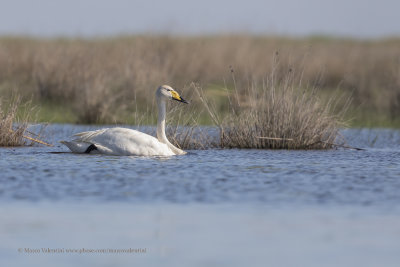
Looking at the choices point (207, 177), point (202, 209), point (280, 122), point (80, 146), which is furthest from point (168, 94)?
point (202, 209)

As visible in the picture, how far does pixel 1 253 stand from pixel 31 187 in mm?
2988

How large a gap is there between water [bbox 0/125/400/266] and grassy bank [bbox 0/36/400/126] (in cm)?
550

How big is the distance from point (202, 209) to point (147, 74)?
41.6ft

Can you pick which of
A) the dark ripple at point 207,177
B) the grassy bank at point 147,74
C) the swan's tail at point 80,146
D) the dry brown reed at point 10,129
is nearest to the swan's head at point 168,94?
the dark ripple at point 207,177

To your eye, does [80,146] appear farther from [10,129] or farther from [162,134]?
[10,129]

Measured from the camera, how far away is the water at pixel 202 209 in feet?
19.9

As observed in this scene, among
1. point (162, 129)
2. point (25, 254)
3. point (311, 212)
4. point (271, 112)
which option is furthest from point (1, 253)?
point (271, 112)

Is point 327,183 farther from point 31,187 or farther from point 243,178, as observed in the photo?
point 31,187

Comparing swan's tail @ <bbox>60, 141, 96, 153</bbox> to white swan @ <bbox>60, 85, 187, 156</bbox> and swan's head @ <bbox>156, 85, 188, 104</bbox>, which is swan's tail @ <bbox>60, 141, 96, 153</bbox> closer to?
white swan @ <bbox>60, 85, 187, 156</bbox>

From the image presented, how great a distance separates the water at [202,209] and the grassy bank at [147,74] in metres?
5.50

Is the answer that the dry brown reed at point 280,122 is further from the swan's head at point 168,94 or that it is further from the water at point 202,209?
the water at point 202,209

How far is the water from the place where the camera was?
A: 6.06 meters

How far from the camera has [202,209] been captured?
25.5 ft

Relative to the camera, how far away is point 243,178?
32.6 feet
